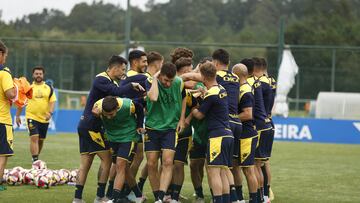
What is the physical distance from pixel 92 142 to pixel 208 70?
2.27 metres

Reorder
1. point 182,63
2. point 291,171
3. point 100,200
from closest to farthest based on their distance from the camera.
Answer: point 100,200 < point 182,63 < point 291,171

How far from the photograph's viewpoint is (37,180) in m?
12.9

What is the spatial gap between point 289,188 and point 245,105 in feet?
10.9

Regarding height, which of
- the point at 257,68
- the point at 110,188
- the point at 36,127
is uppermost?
the point at 257,68

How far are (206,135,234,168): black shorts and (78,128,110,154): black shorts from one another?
5.85 feet

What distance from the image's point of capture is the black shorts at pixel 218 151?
10.3 meters

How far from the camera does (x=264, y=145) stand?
1192cm

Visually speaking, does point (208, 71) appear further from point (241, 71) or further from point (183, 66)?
point (183, 66)

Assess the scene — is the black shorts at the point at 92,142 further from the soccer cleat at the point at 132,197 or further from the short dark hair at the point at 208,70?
the short dark hair at the point at 208,70

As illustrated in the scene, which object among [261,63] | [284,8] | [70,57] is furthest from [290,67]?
[284,8]

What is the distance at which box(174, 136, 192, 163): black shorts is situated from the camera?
11367 mm

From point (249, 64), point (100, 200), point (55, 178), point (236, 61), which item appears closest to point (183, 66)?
point (249, 64)

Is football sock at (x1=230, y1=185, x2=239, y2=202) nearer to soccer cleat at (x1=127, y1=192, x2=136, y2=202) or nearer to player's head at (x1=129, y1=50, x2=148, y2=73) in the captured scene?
soccer cleat at (x1=127, y1=192, x2=136, y2=202)

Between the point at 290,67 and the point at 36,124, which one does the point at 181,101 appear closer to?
the point at 36,124
